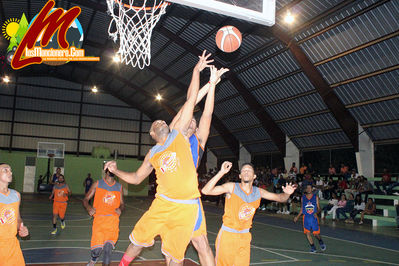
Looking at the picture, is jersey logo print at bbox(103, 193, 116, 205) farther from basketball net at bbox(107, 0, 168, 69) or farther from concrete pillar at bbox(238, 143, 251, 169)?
concrete pillar at bbox(238, 143, 251, 169)

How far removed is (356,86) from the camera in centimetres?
1898

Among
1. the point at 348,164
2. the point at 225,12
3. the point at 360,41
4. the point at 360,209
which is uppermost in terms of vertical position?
the point at 360,41

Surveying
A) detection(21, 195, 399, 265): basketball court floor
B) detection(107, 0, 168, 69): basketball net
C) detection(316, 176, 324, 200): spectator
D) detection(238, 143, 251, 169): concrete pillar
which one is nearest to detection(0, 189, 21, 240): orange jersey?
detection(21, 195, 399, 265): basketball court floor

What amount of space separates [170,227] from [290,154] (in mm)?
22804

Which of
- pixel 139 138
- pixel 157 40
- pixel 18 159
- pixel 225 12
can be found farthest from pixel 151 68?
pixel 225 12

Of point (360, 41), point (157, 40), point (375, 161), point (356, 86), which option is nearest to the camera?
point (360, 41)

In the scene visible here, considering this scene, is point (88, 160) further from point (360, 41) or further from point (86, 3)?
point (360, 41)

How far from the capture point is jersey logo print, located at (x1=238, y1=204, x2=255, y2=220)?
5.09 m

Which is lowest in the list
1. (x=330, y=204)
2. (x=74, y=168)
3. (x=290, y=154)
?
(x=330, y=204)

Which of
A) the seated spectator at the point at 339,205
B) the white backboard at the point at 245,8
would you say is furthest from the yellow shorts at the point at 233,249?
the seated spectator at the point at 339,205

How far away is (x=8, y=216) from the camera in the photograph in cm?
463

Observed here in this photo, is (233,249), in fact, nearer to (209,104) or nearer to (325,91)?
(209,104)

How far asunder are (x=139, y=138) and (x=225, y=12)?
31.9 metres

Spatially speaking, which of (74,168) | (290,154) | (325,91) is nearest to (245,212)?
(325,91)
